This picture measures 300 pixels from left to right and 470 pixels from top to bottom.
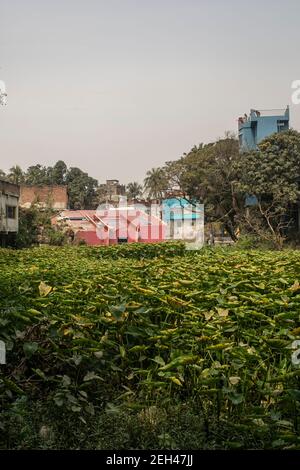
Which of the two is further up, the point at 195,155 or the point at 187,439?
the point at 195,155

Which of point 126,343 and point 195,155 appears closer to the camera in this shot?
point 126,343

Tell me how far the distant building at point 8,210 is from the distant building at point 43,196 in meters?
4.41

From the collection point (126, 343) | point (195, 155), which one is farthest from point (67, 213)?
point (126, 343)

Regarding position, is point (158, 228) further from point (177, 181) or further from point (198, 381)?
point (198, 381)

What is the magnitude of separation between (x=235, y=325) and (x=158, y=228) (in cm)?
3292

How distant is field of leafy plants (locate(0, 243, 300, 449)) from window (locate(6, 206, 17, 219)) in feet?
77.9

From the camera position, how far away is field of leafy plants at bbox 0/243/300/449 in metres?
3.59

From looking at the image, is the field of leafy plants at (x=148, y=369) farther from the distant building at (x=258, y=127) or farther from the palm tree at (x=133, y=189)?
the palm tree at (x=133, y=189)

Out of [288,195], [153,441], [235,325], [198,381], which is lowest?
[153,441]

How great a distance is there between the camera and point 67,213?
4228 centimetres

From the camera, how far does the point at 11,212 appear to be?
28641 millimetres

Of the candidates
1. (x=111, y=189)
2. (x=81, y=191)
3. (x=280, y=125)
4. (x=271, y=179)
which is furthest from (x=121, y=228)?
(x=81, y=191)

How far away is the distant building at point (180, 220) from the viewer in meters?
36.1

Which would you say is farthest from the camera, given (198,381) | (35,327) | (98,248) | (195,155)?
(195,155)
